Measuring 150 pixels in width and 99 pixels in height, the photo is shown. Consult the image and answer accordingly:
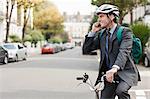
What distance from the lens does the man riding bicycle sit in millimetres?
5059

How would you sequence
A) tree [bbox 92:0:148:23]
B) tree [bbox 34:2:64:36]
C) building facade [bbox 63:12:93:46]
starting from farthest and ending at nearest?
building facade [bbox 63:12:93:46] → tree [bbox 34:2:64:36] → tree [bbox 92:0:148:23]

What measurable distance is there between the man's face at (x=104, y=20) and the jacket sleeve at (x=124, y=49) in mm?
229

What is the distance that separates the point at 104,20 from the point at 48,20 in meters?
87.9

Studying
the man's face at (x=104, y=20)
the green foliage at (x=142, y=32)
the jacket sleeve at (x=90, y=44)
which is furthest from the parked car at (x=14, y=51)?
the man's face at (x=104, y=20)

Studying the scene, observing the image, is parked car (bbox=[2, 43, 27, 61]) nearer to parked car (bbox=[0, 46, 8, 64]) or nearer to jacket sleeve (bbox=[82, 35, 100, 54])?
parked car (bbox=[0, 46, 8, 64])

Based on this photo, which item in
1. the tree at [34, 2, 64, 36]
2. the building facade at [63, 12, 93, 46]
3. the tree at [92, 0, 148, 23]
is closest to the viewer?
the tree at [92, 0, 148, 23]

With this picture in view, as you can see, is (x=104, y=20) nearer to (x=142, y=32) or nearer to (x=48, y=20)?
(x=142, y=32)

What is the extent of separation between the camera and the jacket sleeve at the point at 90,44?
519cm

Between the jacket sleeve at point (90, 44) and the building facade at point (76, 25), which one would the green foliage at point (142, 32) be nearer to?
Result: the jacket sleeve at point (90, 44)

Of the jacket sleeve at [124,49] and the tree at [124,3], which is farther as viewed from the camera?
the tree at [124,3]

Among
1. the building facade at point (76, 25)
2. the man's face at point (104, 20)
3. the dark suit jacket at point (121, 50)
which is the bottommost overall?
the building facade at point (76, 25)

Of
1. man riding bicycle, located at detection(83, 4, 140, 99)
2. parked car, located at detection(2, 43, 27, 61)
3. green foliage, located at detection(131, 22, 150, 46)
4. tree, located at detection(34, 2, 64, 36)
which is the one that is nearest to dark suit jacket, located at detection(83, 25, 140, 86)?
man riding bicycle, located at detection(83, 4, 140, 99)

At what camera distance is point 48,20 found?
9262cm

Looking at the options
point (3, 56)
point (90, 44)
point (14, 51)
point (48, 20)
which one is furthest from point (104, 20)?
point (48, 20)
